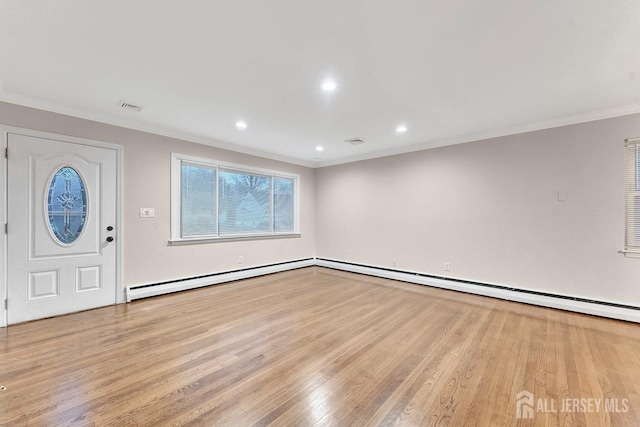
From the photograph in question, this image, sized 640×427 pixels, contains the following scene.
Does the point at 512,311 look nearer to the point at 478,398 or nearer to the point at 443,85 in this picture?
the point at 478,398

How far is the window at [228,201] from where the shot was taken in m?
4.48

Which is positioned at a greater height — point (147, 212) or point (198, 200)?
point (198, 200)

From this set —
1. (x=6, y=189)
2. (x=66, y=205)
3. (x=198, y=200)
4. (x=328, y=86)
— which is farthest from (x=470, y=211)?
(x=6, y=189)

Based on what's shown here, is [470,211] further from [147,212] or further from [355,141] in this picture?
[147,212]

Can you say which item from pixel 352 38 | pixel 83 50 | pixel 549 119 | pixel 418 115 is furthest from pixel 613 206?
pixel 83 50

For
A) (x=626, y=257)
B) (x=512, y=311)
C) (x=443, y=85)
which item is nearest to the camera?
(x=443, y=85)

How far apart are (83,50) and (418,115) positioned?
3492 mm

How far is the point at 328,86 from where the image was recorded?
277 centimetres

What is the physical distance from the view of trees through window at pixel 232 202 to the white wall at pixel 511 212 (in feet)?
5.29

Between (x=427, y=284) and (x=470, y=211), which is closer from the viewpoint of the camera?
(x=470, y=211)

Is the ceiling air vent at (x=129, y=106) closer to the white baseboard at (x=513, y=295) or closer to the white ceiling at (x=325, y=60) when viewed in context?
the white ceiling at (x=325, y=60)

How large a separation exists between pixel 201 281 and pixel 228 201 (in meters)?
1.50

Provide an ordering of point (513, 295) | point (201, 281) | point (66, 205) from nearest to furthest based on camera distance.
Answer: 1. point (66, 205)
2. point (513, 295)
3. point (201, 281)

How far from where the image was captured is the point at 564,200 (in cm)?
365
